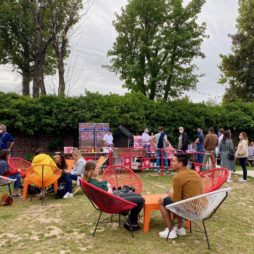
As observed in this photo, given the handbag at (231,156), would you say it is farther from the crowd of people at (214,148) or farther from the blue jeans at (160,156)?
the blue jeans at (160,156)

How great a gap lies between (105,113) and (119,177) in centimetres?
1026

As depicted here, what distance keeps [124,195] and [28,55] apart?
2243 centimetres

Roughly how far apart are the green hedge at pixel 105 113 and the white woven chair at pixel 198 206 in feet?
40.3

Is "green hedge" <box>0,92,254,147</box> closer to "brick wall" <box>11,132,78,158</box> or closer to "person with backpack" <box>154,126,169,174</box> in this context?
"brick wall" <box>11,132,78,158</box>

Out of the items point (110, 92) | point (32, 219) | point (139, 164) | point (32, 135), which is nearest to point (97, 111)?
point (110, 92)

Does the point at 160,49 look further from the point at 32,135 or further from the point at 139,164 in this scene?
the point at 139,164

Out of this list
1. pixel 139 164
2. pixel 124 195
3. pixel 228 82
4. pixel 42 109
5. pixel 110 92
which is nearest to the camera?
pixel 124 195

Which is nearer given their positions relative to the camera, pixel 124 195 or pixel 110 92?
pixel 124 195

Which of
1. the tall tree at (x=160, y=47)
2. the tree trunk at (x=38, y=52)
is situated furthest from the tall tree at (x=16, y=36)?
the tall tree at (x=160, y=47)

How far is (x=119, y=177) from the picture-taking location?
6.93 m

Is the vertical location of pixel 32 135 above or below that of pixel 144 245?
above

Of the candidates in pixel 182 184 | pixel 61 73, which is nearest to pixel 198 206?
pixel 182 184

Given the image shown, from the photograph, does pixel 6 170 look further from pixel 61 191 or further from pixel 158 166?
pixel 158 166

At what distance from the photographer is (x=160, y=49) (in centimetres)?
2742
